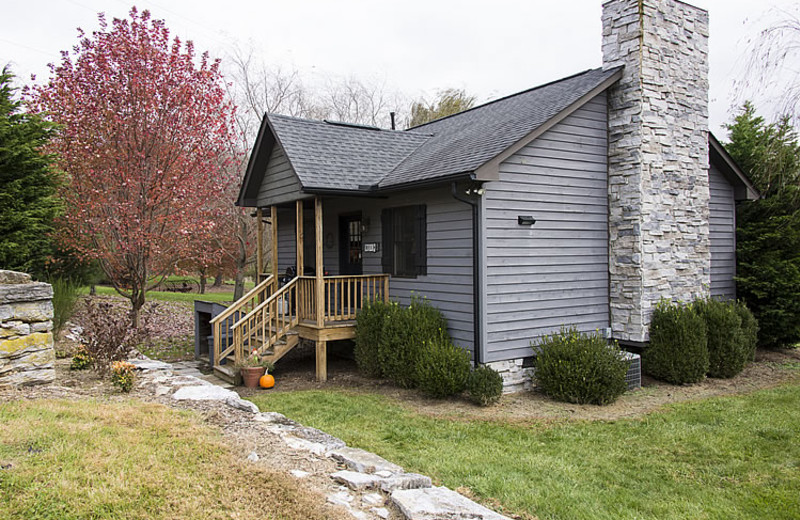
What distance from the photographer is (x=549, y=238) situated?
8.41 m

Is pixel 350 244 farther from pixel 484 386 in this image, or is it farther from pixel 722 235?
pixel 722 235

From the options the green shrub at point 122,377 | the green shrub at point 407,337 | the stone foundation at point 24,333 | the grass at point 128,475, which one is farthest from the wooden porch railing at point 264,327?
the grass at point 128,475

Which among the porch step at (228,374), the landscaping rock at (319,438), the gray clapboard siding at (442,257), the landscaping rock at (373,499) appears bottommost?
the porch step at (228,374)

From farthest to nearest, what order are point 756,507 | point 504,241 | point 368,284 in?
point 368,284, point 504,241, point 756,507

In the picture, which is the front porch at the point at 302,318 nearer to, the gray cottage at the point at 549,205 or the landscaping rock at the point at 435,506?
the gray cottage at the point at 549,205

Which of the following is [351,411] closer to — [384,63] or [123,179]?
[123,179]

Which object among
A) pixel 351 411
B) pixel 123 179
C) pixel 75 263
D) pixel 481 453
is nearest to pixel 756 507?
pixel 481 453

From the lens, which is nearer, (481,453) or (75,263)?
(481,453)

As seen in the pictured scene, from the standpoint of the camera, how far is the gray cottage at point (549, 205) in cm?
793

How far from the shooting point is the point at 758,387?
820 centimetres

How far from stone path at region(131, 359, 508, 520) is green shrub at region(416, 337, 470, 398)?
2.63m

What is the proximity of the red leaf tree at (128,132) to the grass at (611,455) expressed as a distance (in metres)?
5.49

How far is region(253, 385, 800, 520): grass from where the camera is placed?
4.22 meters

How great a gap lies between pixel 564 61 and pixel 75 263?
108 ft
